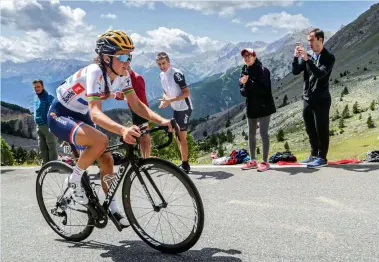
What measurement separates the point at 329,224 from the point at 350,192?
181 centimetres

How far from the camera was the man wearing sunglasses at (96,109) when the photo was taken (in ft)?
14.6

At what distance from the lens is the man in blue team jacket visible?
37.7 feet

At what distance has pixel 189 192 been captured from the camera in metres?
4.18

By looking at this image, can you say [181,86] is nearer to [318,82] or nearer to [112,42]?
[318,82]

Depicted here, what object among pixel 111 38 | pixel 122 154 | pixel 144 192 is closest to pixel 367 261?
pixel 144 192

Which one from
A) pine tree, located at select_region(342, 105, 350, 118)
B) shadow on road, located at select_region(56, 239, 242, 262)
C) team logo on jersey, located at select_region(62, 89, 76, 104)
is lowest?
shadow on road, located at select_region(56, 239, 242, 262)

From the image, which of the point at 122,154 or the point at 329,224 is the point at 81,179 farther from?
the point at 329,224

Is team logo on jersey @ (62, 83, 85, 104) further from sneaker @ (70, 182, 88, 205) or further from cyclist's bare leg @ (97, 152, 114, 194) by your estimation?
sneaker @ (70, 182, 88, 205)

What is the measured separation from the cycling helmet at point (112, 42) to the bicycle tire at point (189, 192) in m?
1.34

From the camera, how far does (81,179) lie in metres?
4.88

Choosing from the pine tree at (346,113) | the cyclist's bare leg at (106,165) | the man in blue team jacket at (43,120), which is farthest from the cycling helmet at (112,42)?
the pine tree at (346,113)

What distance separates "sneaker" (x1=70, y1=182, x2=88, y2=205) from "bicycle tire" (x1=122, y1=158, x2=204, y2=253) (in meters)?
0.53

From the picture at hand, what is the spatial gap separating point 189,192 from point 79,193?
1.57 meters

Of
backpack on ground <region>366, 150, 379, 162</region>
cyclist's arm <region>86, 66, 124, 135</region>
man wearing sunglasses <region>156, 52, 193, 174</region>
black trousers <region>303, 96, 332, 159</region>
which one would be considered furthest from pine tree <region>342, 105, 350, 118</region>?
cyclist's arm <region>86, 66, 124, 135</region>
